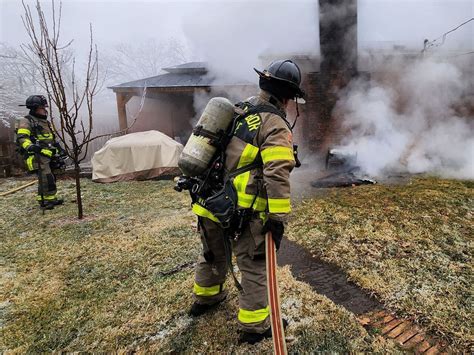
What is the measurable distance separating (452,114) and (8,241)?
10848mm

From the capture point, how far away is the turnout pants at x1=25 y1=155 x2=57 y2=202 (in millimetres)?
5234

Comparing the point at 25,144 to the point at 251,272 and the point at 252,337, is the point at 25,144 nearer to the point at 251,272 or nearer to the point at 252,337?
the point at 251,272

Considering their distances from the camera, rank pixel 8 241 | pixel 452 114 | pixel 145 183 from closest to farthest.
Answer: pixel 8 241 → pixel 145 183 → pixel 452 114

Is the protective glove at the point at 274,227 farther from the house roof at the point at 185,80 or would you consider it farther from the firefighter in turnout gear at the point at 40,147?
the house roof at the point at 185,80

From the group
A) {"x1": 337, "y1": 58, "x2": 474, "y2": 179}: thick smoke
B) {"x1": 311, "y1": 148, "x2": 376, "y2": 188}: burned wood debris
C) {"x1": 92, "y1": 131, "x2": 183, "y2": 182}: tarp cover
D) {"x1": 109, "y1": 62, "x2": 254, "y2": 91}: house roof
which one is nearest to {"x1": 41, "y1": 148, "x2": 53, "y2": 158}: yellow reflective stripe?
{"x1": 92, "y1": 131, "x2": 183, "y2": 182}: tarp cover

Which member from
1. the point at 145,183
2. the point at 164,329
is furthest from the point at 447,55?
the point at 164,329

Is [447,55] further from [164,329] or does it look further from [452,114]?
[164,329]

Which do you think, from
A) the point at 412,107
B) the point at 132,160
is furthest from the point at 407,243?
the point at 412,107

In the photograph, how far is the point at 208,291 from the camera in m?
2.39

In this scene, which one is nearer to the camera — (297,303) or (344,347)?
(344,347)

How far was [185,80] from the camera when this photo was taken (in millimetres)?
11844

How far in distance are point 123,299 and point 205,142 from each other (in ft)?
5.55

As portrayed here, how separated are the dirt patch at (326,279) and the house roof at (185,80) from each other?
27.0 ft

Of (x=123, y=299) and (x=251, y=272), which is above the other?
(x=251, y=272)
